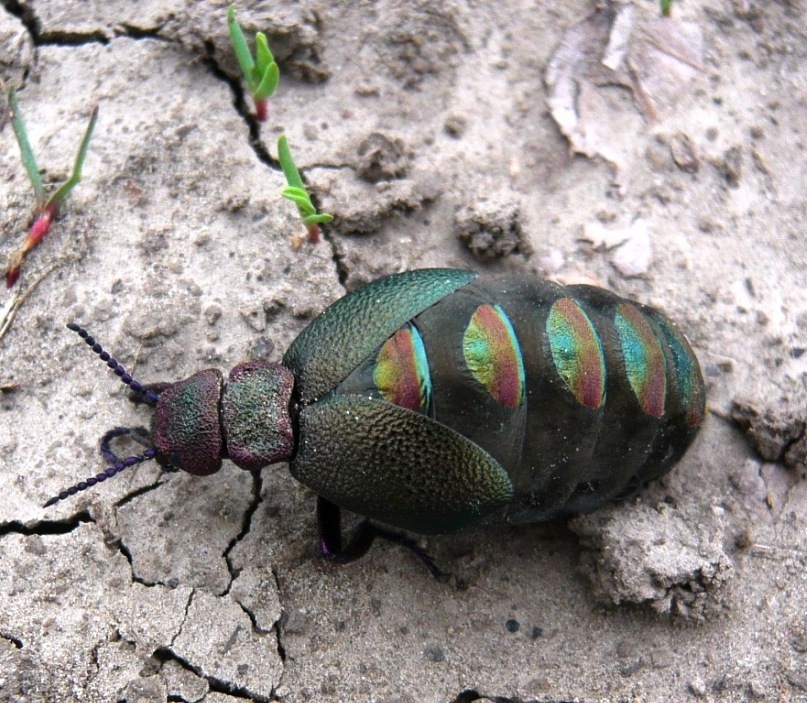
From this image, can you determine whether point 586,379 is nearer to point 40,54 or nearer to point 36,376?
point 36,376

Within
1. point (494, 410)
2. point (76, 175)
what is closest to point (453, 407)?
point (494, 410)

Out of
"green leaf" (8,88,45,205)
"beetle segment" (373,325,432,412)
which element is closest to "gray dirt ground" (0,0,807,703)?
"green leaf" (8,88,45,205)

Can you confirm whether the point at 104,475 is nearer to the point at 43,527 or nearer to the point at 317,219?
the point at 43,527

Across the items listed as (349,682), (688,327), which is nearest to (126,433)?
(349,682)

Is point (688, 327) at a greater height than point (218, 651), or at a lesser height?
greater

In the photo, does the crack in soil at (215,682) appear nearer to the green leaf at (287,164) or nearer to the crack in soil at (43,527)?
the crack in soil at (43,527)

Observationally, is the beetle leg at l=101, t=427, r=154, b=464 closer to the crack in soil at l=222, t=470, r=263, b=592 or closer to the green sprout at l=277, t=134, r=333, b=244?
the crack in soil at l=222, t=470, r=263, b=592

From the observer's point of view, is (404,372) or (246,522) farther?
(246,522)
